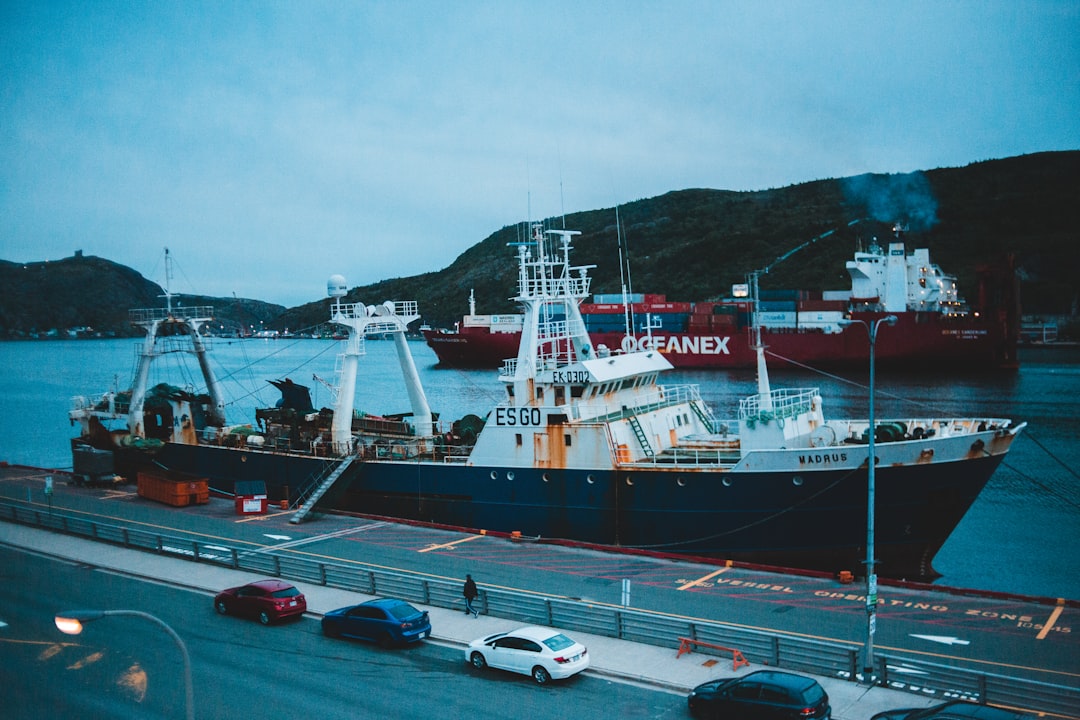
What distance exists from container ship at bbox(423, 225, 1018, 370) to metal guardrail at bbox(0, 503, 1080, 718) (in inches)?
2312

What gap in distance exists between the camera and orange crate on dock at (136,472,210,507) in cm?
2859

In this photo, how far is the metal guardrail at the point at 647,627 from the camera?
12.1 meters

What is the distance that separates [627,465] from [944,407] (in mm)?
46042

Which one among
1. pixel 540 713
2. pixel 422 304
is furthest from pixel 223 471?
pixel 422 304

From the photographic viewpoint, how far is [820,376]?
8494 centimetres

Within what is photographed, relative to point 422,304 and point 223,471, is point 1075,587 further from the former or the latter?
point 422,304

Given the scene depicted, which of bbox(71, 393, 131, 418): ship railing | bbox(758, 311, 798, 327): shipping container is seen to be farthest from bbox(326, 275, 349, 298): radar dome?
bbox(758, 311, 798, 327): shipping container

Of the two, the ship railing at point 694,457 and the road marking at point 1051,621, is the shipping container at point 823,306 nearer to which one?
the ship railing at point 694,457

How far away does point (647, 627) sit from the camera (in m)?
15.6

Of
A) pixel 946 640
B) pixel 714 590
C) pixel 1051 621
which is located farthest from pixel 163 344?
pixel 1051 621

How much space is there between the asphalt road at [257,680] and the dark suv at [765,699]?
678mm

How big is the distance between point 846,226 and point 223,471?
171480 millimetres

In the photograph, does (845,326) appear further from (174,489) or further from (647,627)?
(647,627)

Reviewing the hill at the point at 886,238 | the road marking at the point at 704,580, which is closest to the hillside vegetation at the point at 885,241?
the hill at the point at 886,238
